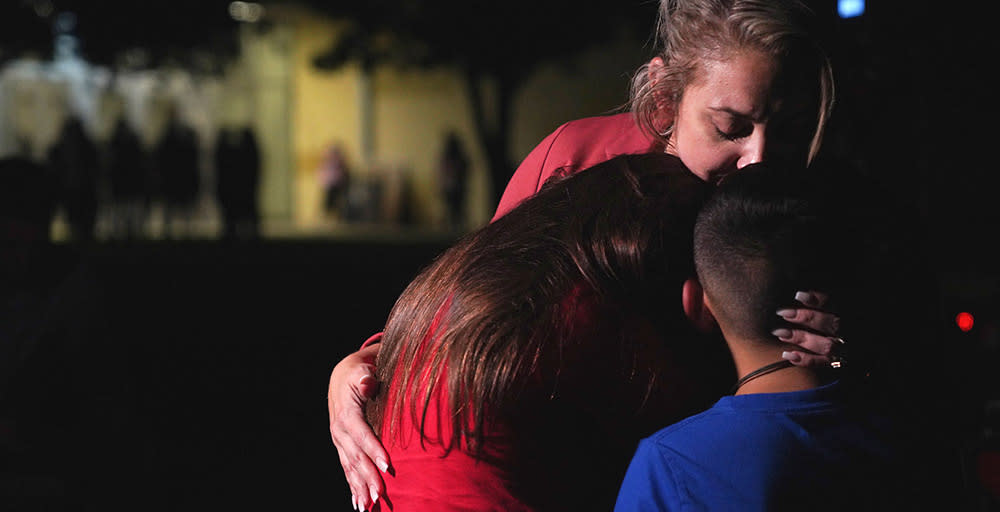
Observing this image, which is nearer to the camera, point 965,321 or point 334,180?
point 965,321

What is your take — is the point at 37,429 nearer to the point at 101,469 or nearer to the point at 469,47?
the point at 101,469

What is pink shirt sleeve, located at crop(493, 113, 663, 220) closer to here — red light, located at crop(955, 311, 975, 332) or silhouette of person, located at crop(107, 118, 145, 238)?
red light, located at crop(955, 311, 975, 332)

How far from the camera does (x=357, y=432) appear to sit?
214cm

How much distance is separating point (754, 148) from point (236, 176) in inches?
635

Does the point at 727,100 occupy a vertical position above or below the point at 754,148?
above

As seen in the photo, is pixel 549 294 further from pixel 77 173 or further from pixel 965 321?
pixel 77 173

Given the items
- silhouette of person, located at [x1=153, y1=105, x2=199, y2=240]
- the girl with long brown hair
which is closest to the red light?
the girl with long brown hair

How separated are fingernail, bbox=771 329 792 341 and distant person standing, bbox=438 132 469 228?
70.2ft

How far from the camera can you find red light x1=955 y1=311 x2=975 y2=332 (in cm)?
412

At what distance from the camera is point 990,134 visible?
1297 cm

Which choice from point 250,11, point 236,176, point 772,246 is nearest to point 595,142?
point 772,246

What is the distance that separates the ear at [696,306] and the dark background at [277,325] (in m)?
0.45

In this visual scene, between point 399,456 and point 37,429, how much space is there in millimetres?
1978

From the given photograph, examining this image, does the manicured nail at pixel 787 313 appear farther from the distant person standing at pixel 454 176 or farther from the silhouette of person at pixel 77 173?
the distant person standing at pixel 454 176
